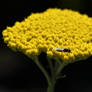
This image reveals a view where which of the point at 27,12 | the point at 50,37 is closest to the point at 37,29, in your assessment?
the point at 50,37

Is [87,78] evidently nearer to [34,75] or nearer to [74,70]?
[74,70]

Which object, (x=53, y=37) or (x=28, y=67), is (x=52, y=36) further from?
(x=28, y=67)

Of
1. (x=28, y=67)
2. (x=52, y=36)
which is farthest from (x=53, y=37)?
(x=28, y=67)

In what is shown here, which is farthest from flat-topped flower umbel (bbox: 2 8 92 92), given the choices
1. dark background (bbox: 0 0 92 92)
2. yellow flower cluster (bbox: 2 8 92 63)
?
dark background (bbox: 0 0 92 92)

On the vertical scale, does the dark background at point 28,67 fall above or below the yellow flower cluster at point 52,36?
above

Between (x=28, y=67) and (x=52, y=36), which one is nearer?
(x=52, y=36)

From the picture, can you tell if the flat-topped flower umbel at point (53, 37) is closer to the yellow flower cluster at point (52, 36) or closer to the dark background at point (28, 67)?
the yellow flower cluster at point (52, 36)

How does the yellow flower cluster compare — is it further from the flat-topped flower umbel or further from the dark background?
the dark background

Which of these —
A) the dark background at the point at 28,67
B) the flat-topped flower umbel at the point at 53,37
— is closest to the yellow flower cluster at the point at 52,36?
the flat-topped flower umbel at the point at 53,37
